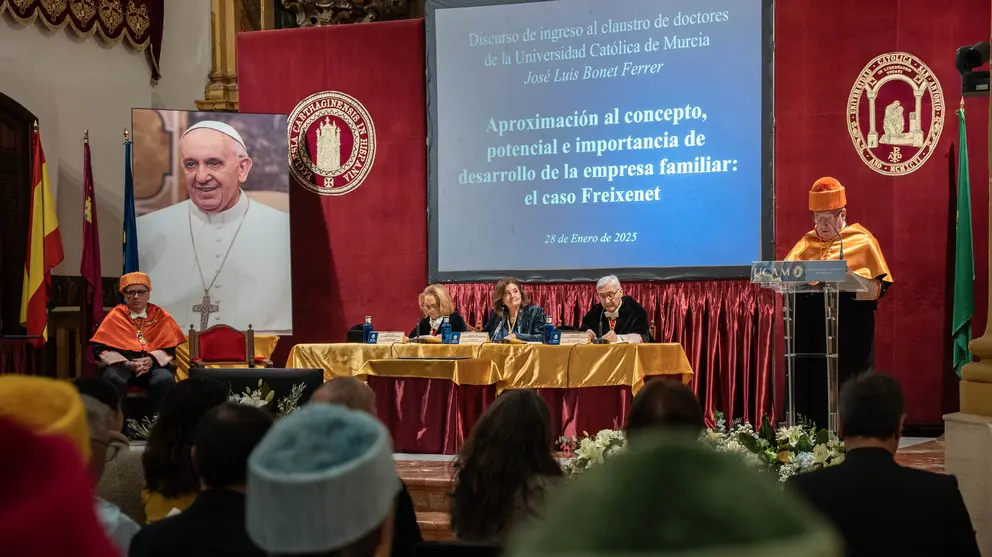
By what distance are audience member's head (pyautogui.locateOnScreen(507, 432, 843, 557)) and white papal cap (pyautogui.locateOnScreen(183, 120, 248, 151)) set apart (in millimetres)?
8277

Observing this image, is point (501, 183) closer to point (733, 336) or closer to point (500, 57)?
point (500, 57)

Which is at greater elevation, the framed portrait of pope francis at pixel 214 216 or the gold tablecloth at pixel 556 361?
the framed portrait of pope francis at pixel 214 216

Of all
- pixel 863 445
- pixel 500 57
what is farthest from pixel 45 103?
pixel 863 445

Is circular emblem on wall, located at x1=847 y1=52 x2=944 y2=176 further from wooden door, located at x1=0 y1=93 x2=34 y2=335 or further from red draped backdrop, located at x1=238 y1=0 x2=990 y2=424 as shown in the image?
wooden door, located at x1=0 y1=93 x2=34 y2=335

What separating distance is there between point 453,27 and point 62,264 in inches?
148

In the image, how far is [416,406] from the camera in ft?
21.4

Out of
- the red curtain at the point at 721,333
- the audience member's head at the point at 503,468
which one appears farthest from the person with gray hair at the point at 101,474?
the red curtain at the point at 721,333

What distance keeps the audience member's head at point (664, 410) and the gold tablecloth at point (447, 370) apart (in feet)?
12.2

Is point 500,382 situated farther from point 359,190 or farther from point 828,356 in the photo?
point 359,190

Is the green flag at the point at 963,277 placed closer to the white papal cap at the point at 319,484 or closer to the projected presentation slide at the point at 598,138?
the projected presentation slide at the point at 598,138

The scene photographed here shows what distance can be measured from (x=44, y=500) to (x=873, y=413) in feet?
6.54

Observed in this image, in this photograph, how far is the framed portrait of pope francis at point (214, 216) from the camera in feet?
27.2

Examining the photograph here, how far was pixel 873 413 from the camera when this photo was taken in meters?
2.28

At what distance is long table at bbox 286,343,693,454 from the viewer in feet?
21.0
